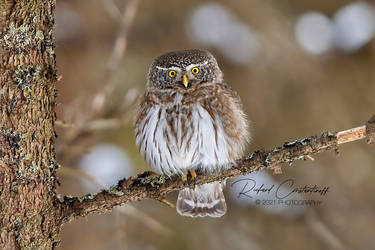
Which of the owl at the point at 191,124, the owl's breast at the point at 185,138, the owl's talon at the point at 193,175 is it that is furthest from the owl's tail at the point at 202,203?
the owl's talon at the point at 193,175

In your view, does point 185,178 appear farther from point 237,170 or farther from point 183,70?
point 183,70

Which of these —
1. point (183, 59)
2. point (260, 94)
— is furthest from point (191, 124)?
point (260, 94)

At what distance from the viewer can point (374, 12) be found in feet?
20.2

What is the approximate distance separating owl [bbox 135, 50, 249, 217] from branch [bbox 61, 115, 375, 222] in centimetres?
60

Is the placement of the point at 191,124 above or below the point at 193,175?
above

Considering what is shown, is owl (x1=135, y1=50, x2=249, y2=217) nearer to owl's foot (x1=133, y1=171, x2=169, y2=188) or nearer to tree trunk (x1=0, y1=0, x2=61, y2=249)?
owl's foot (x1=133, y1=171, x2=169, y2=188)

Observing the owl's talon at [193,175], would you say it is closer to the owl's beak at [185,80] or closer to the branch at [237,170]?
the branch at [237,170]

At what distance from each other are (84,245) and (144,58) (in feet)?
8.54

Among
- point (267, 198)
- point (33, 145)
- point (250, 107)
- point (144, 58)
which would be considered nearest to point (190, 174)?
point (33, 145)

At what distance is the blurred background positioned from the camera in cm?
577

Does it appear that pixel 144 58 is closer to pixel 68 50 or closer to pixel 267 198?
pixel 68 50

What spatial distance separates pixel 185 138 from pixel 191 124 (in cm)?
12

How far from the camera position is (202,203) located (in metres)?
4.29

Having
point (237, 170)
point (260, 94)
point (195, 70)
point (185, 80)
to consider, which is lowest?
point (237, 170)
